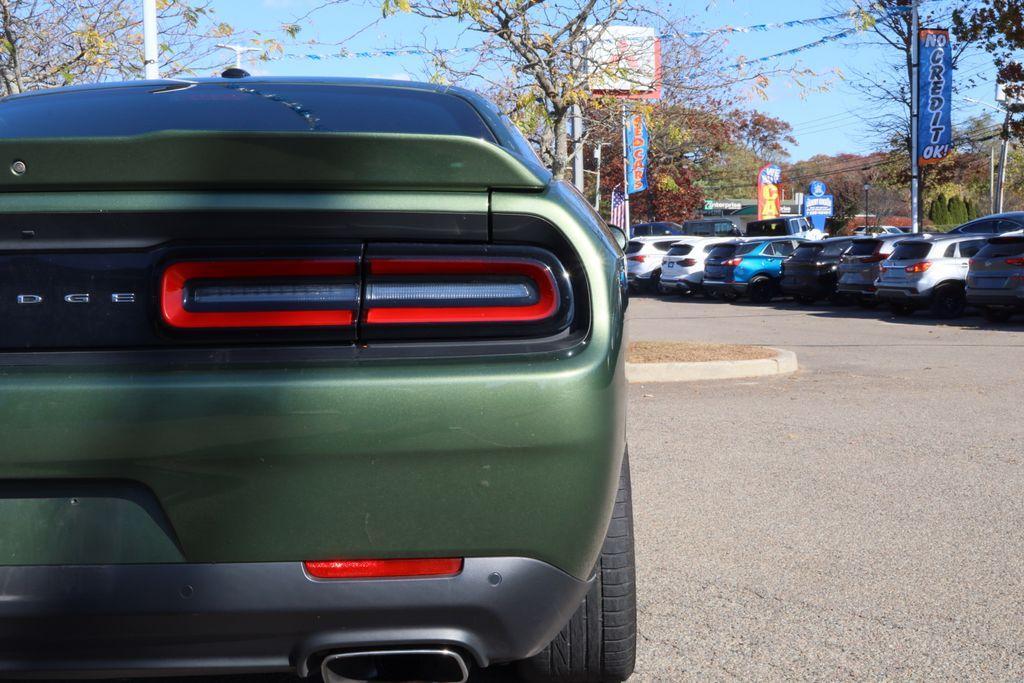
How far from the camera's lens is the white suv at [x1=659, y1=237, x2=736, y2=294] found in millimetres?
27484

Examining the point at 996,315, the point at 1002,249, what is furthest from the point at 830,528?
the point at 996,315

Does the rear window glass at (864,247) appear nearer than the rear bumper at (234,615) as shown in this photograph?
No

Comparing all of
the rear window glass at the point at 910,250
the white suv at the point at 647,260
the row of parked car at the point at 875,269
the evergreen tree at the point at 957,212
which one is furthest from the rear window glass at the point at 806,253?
the evergreen tree at the point at 957,212

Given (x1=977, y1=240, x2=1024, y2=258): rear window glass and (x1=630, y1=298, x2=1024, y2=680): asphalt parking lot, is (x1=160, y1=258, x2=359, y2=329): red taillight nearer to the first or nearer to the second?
(x1=630, y1=298, x2=1024, y2=680): asphalt parking lot

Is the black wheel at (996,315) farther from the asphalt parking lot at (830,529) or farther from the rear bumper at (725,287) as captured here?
the rear bumper at (725,287)

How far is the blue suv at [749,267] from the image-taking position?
2516cm

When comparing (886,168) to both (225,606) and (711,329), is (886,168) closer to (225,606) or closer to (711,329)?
(711,329)

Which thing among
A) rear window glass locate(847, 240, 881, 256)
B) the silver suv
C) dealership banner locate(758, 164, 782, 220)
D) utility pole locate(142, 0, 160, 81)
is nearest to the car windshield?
the silver suv

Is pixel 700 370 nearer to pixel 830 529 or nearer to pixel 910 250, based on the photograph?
pixel 830 529

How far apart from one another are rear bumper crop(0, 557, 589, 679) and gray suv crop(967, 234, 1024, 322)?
15.6 m

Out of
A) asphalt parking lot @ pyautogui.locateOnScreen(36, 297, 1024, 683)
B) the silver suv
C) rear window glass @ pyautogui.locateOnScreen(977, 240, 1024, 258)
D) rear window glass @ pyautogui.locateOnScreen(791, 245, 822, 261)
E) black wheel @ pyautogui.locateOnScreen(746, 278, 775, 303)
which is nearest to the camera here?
asphalt parking lot @ pyautogui.locateOnScreen(36, 297, 1024, 683)

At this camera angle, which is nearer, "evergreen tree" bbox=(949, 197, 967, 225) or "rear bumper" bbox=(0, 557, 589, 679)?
"rear bumper" bbox=(0, 557, 589, 679)

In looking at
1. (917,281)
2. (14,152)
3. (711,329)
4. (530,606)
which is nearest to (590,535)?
(530,606)

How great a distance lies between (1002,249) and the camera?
16578 mm
